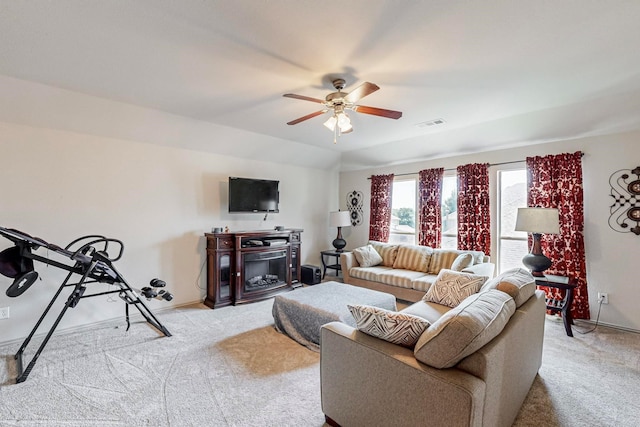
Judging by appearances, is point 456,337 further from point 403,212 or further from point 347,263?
point 403,212

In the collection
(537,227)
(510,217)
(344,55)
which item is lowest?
(537,227)

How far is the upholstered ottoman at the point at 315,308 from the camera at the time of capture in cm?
284

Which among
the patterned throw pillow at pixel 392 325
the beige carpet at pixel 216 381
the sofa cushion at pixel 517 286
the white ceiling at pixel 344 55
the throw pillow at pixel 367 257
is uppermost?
the white ceiling at pixel 344 55

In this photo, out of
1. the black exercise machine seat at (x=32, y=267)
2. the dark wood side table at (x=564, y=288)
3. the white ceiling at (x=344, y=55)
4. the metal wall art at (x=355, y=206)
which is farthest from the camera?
the metal wall art at (x=355, y=206)

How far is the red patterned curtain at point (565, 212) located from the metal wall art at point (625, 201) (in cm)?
30

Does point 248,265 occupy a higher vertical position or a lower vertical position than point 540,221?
lower

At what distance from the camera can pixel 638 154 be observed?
3352 millimetres

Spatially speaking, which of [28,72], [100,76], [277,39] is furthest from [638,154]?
[28,72]

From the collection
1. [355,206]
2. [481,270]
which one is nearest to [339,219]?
[355,206]

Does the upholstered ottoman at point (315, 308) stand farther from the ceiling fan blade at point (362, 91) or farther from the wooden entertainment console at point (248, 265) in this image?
the ceiling fan blade at point (362, 91)

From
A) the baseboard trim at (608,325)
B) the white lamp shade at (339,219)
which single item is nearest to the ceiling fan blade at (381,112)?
the white lamp shade at (339,219)

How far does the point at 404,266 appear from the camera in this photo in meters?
4.78

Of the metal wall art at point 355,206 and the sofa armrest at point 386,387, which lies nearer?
the sofa armrest at point 386,387

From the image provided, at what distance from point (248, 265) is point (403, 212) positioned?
10.2 ft
